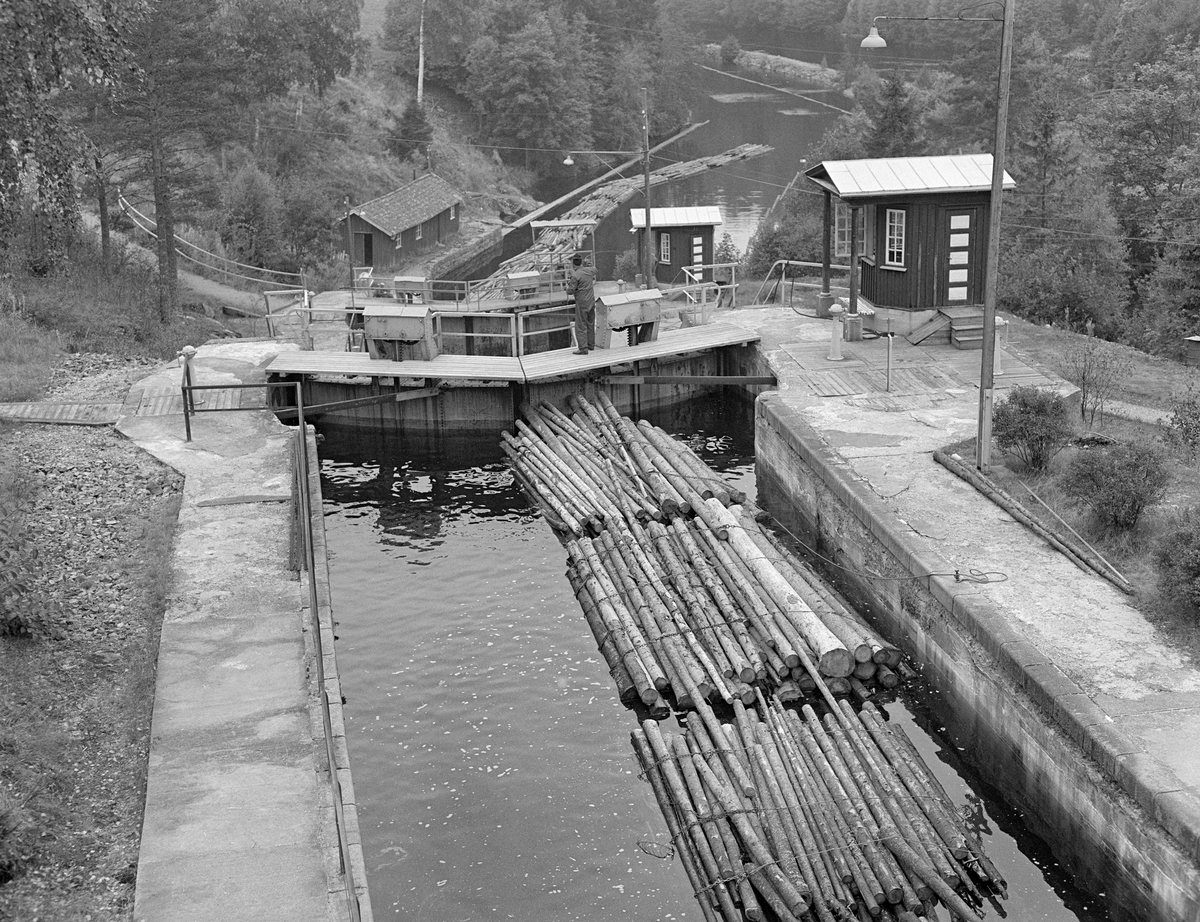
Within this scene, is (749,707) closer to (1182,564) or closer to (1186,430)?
(1182,564)

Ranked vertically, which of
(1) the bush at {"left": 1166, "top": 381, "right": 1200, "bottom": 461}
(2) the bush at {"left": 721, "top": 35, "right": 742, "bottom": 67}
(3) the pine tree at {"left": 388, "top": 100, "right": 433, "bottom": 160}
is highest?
(2) the bush at {"left": 721, "top": 35, "right": 742, "bottom": 67}

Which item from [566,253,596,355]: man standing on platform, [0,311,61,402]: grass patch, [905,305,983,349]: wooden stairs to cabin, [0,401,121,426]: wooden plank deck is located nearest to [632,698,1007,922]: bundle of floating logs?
[566,253,596,355]: man standing on platform

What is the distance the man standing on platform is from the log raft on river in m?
4.51

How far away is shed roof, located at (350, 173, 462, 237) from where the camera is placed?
48344mm

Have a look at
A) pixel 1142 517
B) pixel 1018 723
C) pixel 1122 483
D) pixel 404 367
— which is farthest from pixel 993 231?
pixel 404 367

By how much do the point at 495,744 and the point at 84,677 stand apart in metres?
4.43

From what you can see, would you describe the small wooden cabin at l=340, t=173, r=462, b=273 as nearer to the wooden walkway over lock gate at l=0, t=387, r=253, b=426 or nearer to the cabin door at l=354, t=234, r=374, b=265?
the cabin door at l=354, t=234, r=374, b=265

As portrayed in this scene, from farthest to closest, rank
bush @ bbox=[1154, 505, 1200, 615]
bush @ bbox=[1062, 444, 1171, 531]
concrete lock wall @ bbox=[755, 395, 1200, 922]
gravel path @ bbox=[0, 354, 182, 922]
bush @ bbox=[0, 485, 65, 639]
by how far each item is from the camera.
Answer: bush @ bbox=[1062, 444, 1171, 531] → bush @ bbox=[0, 485, 65, 639] → bush @ bbox=[1154, 505, 1200, 615] → concrete lock wall @ bbox=[755, 395, 1200, 922] → gravel path @ bbox=[0, 354, 182, 922]

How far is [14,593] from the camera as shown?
14523 millimetres

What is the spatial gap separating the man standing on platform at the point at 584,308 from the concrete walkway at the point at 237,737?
8216 millimetres

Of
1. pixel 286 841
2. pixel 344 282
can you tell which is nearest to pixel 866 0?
pixel 344 282

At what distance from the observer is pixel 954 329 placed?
26.5 m

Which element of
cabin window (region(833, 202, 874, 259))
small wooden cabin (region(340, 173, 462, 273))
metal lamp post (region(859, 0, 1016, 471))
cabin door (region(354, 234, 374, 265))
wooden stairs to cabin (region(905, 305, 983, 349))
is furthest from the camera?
cabin door (region(354, 234, 374, 265))

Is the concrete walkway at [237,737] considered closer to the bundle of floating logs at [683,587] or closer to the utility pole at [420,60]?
the bundle of floating logs at [683,587]
